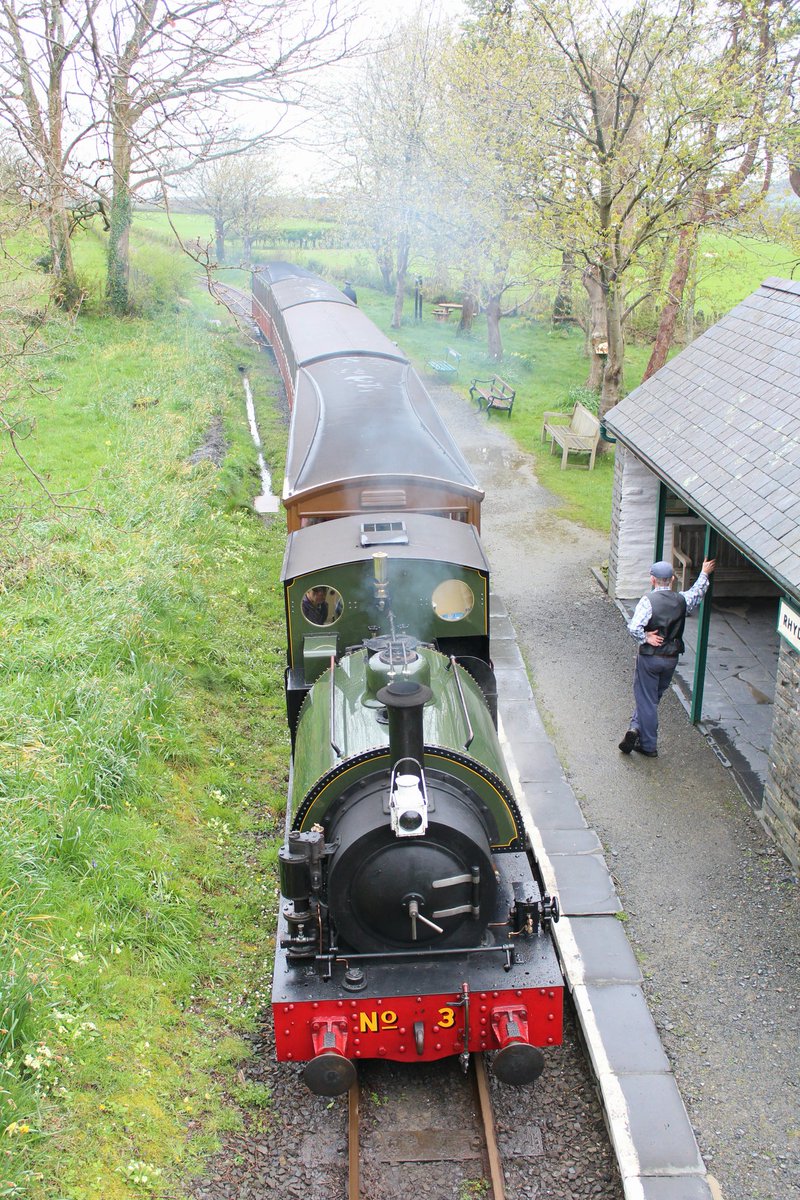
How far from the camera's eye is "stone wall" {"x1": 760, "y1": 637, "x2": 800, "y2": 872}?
6.68m

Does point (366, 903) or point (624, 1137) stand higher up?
point (366, 903)

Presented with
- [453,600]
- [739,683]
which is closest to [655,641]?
[739,683]

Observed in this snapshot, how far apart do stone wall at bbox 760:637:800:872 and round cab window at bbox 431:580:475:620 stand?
242 cm

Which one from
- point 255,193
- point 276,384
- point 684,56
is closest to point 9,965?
point 684,56

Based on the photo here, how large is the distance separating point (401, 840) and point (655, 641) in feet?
13.4

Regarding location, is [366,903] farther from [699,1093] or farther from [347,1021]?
[699,1093]

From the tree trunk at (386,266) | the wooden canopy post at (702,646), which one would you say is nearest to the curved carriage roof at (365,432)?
the wooden canopy post at (702,646)

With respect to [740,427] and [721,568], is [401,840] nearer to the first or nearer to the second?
[740,427]

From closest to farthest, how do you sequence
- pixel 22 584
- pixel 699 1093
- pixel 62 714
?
pixel 699 1093, pixel 62 714, pixel 22 584

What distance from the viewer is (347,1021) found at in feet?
15.5

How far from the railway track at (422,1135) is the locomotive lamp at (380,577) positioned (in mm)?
2817

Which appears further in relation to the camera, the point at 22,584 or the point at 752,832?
the point at 22,584

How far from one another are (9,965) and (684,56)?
15.5 metres

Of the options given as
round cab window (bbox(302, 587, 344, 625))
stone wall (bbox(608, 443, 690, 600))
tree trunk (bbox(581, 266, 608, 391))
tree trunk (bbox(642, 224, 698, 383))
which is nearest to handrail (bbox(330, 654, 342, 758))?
round cab window (bbox(302, 587, 344, 625))
